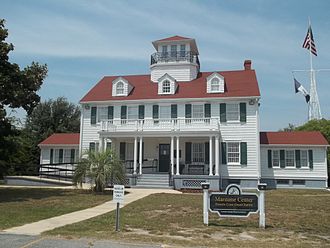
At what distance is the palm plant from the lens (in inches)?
853

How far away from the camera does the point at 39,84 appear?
2045cm

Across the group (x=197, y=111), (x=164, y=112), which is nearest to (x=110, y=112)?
(x=164, y=112)

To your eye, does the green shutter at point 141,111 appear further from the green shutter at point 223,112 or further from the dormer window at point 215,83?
the green shutter at point 223,112

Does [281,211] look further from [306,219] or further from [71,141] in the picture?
[71,141]

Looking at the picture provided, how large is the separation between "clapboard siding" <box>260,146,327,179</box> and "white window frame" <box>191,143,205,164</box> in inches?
186

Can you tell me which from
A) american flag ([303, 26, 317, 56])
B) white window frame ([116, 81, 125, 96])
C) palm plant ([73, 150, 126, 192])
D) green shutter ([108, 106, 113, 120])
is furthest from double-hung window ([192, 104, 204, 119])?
american flag ([303, 26, 317, 56])

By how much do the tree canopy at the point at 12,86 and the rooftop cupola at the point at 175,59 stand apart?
1414cm

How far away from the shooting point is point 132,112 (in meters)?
31.1

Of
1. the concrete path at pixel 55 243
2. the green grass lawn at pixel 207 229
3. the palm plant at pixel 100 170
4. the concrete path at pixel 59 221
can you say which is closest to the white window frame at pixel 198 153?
the palm plant at pixel 100 170

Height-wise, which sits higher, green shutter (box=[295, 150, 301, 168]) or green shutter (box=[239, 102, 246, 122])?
green shutter (box=[239, 102, 246, 122])

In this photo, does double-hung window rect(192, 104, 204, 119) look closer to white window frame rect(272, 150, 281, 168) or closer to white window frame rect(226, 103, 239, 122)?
white window frame rect(226, 103, 239, 122)

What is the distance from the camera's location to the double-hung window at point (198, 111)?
97.4 ft

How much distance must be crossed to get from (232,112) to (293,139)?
5641 millimetres

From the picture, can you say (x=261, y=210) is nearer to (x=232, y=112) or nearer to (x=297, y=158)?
(x=232, y=112)
